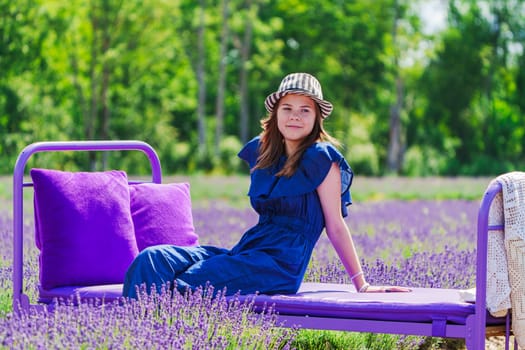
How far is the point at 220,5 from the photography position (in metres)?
32.1

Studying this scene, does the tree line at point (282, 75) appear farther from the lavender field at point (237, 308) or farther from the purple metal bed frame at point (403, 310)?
the purple metal bed frame at point (403, 310)

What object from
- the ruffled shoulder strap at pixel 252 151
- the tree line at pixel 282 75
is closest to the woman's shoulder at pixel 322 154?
the ruffled shoulder strap at pixel 252 151

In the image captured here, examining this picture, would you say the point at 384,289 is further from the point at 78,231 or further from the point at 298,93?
the point at 78,231

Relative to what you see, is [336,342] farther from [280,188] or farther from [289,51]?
[289,51]

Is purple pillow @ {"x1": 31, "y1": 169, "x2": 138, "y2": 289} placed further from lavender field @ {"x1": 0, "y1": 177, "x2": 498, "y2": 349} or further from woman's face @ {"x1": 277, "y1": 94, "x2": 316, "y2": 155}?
woman's face @ {"x1": 277, "y1": 94, "x2": 316, "y2": 155}

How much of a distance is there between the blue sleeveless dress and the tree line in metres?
21.2

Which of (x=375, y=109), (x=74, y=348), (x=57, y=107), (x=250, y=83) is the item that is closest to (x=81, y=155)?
(x=57, y=107)

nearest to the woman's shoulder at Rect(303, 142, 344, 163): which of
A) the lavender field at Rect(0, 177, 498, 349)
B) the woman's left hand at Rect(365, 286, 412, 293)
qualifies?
the woman's left hand at Rect(365, 286, 412, 293)

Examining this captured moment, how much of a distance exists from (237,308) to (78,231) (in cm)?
115

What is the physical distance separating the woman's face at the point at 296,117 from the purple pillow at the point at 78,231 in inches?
40.6

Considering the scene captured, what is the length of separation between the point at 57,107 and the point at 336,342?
2670cm

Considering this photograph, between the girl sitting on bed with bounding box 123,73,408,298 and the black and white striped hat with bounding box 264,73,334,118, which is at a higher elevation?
the black and white striped hat with bounding box 264,73,334,118

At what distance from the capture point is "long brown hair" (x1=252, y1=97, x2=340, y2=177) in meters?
4.38

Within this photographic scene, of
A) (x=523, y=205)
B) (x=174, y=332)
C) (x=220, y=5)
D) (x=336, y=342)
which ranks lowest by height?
A: (x=336, y=342)
